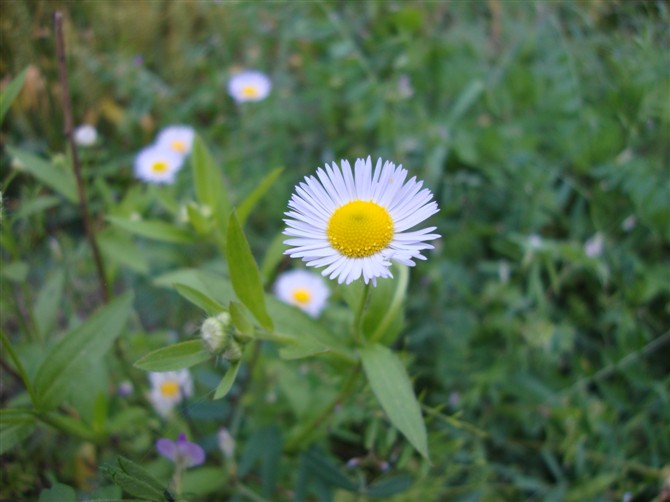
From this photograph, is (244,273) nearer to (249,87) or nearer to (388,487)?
(388,487)

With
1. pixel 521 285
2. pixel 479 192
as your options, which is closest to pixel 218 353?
pixel 521 285

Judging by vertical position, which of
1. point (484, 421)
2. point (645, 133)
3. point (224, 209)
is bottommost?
point (484, 421)

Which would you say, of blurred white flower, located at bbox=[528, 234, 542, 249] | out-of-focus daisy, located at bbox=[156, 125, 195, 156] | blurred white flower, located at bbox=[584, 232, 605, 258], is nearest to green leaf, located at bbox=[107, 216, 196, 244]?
out-of-focus daisy, located at bbox=[156, 125, 195, 156]

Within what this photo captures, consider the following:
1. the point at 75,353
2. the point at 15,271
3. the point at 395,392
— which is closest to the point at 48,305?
the point at 15,271

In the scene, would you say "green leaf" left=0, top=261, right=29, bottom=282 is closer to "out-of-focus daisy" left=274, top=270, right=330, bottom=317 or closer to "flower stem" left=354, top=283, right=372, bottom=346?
"out-of-focus daisy" left=274, top=270, right=330, bottom=317

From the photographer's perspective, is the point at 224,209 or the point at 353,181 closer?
the point at 353,181

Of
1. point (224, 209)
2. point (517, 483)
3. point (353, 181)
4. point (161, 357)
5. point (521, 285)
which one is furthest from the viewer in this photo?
point (521, 285)

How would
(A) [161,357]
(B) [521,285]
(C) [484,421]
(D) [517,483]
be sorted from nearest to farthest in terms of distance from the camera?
(A) [161,357]
(D) [517,483]
(C) [484,421]
(B) [521,285]

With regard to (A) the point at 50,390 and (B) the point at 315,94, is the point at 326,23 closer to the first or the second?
(B) the point at 315,94
